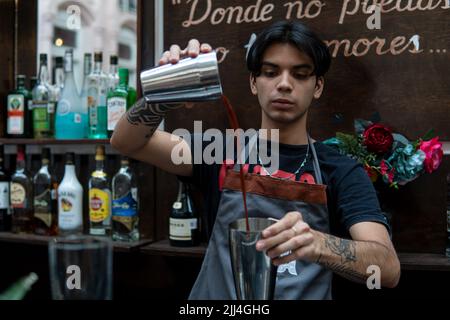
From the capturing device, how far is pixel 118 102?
180cm

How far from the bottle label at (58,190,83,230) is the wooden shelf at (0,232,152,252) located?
85 mm

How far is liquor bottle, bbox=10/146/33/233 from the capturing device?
1.98 m

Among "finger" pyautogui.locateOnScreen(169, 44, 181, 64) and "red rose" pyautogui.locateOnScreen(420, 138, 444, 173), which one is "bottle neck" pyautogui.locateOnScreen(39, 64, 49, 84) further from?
"red rose" pyautogui.locateOnScreen(420, 138, 444, 173)

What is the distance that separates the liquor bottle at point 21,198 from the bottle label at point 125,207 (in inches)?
18.5

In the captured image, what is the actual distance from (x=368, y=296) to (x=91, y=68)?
1.51 metres

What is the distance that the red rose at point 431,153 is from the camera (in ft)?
4.76

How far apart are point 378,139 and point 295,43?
1.39ft

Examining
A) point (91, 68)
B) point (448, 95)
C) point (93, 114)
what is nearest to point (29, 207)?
point (93, 114)

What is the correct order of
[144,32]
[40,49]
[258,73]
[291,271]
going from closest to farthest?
[291,271] → [258,73] → [144,32] → [40,49]

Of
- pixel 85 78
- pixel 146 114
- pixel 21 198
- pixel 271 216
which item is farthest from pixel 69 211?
pixel 271 216

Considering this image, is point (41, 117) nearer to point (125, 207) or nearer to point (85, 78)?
point (85, 78)

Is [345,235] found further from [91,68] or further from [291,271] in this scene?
[91,68]

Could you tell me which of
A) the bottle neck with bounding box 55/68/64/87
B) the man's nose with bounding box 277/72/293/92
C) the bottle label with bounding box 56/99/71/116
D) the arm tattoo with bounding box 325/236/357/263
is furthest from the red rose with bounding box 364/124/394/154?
the bottle neck with bounding box 55/68/64/87

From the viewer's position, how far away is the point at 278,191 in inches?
50.9
